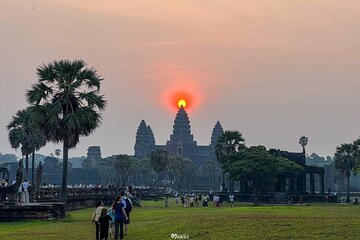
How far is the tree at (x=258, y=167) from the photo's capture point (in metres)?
80.8

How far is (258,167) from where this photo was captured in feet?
264

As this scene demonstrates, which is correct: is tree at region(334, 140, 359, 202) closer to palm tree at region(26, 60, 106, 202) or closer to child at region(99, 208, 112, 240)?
palm tree at region(26, 60, 106, 202)

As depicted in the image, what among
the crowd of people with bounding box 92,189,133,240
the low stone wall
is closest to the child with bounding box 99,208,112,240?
the crowd of people with bounding box 92,189,133,240

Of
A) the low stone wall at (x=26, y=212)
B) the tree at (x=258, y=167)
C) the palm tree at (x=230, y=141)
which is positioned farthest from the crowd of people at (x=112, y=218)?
the palm tree at (x=230, y=141)

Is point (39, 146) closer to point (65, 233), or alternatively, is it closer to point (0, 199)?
point (0, 199)

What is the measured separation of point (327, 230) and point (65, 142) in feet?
78.7

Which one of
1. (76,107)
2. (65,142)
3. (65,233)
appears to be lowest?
(65,233)

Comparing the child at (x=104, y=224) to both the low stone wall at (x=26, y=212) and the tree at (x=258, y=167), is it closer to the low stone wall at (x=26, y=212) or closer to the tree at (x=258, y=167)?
the low stone wall at (x=26, y=212)

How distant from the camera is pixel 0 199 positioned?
41.9 m

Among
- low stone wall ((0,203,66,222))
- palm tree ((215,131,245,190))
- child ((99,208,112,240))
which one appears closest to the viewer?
child ((99,208,112,240))

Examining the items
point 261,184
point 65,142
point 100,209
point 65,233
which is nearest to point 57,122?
point 65,142

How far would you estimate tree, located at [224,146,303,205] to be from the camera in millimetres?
80750

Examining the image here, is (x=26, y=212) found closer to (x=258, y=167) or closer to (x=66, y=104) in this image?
(x=66, y=104)

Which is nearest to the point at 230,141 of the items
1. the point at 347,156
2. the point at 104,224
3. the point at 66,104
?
the point at 347,156
